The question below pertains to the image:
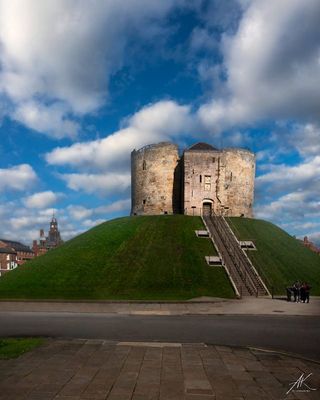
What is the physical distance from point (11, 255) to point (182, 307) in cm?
10672

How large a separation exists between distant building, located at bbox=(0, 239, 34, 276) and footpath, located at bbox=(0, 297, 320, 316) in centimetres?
8269

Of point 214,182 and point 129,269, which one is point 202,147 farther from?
point 129,269

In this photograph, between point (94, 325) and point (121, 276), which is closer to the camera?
point (94, 325)

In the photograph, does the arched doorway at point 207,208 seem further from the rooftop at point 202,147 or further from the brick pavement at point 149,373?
the brick pavement at point 149,373

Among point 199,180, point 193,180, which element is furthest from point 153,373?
point 199,180

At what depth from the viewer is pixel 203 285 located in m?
29.5

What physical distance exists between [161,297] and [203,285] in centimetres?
441

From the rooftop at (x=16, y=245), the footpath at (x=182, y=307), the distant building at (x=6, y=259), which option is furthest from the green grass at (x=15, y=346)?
the rooftop at (x=16, y=245)

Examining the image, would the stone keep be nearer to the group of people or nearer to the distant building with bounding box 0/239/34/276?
the group of people

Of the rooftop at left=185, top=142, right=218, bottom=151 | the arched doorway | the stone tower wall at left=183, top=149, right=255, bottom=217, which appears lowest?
the arched doorway

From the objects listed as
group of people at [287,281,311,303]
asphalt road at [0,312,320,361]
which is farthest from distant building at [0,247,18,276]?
asphalt road at [0,312,320,361]

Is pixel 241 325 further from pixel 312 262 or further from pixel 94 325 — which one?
pixel 312 262

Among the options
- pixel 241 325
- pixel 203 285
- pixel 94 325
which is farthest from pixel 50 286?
pixel 241 325

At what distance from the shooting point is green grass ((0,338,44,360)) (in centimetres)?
1014
